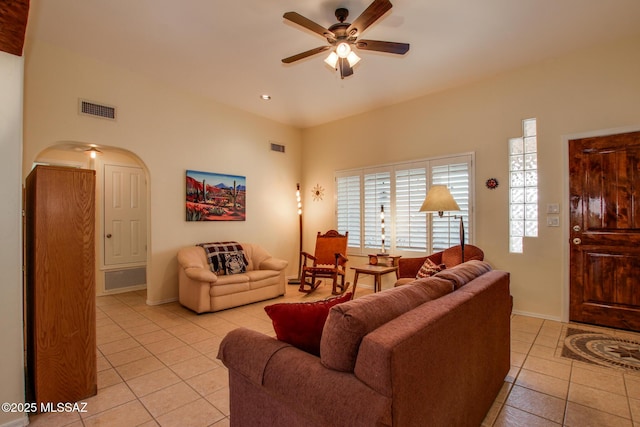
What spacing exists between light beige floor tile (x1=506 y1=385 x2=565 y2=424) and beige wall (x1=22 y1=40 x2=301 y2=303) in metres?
4.17

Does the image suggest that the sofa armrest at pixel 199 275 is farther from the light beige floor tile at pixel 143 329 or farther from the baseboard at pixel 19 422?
the baseboard at pixel 19 422

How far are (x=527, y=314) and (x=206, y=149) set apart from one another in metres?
4.91

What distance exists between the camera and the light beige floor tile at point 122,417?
187 cm

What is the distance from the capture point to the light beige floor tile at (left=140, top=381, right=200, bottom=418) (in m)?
2.01

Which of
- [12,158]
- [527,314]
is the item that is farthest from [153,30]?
[527,314]

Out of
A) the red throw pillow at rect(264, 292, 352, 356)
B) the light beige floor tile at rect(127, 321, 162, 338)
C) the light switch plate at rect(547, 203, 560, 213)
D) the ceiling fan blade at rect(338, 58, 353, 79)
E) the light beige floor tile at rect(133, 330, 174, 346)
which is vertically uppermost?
the ceiling fan blade at rect(338, 58, 353, 79)

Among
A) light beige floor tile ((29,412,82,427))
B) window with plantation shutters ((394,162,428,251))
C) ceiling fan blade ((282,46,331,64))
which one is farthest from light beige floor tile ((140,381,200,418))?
→ window with plantation shutters ((394,162,428,251))

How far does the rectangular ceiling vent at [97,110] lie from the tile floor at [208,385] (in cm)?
251

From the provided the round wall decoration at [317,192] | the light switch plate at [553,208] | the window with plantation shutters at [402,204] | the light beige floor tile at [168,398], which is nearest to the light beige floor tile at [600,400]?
the light switch plate at [553,208]

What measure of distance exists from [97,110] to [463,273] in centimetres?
433

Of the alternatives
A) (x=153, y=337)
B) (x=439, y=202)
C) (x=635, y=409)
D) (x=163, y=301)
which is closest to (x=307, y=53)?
(x=439, y=202)

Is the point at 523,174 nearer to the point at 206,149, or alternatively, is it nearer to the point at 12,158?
the point at 206,149

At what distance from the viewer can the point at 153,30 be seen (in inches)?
121

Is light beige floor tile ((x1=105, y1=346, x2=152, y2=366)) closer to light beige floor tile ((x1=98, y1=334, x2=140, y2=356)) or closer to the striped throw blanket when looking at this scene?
light beige floor tile ((x1=98, y1=334, x2=140, y2=356))
